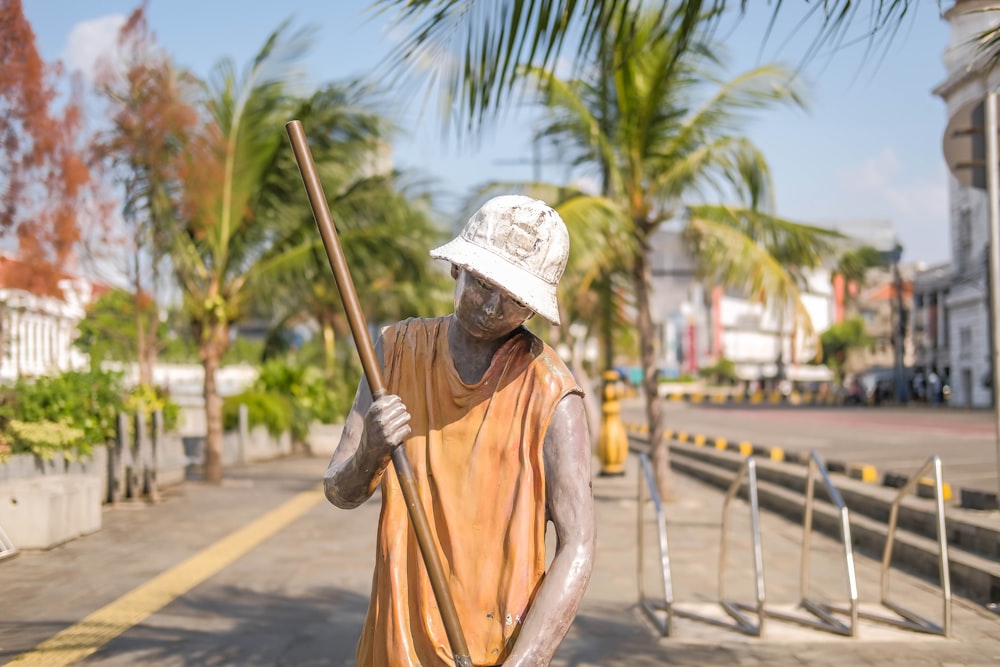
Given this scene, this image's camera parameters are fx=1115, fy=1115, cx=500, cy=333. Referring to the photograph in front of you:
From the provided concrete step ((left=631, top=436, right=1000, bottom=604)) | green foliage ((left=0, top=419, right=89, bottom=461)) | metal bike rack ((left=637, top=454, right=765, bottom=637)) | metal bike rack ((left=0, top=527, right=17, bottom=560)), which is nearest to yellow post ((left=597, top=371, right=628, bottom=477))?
concrete step ((left=631, top=436, right=1000, bottom=604))

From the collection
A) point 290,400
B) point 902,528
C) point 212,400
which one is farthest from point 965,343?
point 902,528

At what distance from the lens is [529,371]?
7.30 ft

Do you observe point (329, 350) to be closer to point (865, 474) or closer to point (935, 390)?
point (865, 474)

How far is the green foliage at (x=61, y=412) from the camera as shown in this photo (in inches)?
400

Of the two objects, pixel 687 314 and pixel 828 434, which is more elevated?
pixel 687 314

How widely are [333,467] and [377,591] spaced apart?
26cm

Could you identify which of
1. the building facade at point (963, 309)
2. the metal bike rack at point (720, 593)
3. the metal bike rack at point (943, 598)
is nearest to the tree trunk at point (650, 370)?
the metal bike rack at point (720, 593)

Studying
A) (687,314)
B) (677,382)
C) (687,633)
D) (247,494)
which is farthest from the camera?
(687,314)

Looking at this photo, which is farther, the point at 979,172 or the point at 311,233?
the point at 311,233

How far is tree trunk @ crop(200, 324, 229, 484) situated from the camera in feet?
50.2

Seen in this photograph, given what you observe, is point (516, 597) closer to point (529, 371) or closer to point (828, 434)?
point (529, 371)

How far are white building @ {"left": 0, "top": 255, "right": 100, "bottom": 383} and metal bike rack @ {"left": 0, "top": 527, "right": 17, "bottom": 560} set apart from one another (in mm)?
2147

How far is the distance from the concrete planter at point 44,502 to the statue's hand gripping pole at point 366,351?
285 inches

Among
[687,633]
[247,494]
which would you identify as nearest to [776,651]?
[687,633]
